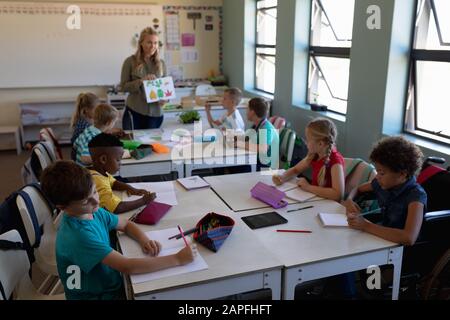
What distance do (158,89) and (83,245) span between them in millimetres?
2685

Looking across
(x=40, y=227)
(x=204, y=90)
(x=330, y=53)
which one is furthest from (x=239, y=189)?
(x=204, y=90)

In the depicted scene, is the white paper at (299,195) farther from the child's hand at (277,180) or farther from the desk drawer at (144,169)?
the desk drawer at (144,169)

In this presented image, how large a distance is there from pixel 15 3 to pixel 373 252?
5.86 m

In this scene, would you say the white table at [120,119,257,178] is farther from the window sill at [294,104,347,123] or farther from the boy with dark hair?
the boy with dark hair

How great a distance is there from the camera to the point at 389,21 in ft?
9.62

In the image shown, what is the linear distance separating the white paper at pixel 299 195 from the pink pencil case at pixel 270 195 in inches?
3.0

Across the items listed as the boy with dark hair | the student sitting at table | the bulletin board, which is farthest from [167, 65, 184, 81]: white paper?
the boy with dark hair

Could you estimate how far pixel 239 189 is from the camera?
92.0 inches

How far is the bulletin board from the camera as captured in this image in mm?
6215

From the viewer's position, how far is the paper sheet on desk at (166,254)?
1.42m

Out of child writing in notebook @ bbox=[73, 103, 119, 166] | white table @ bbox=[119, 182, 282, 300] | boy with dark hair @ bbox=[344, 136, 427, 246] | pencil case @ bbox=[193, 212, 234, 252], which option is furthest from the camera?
child writing in notebook @ bbox=[73, 103, 119, 166]

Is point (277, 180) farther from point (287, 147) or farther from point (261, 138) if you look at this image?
point (287, 147)

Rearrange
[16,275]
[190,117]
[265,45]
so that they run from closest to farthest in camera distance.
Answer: [16,275] → [190,117] → [265,45]

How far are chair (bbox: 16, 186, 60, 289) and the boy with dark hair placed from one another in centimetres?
146
